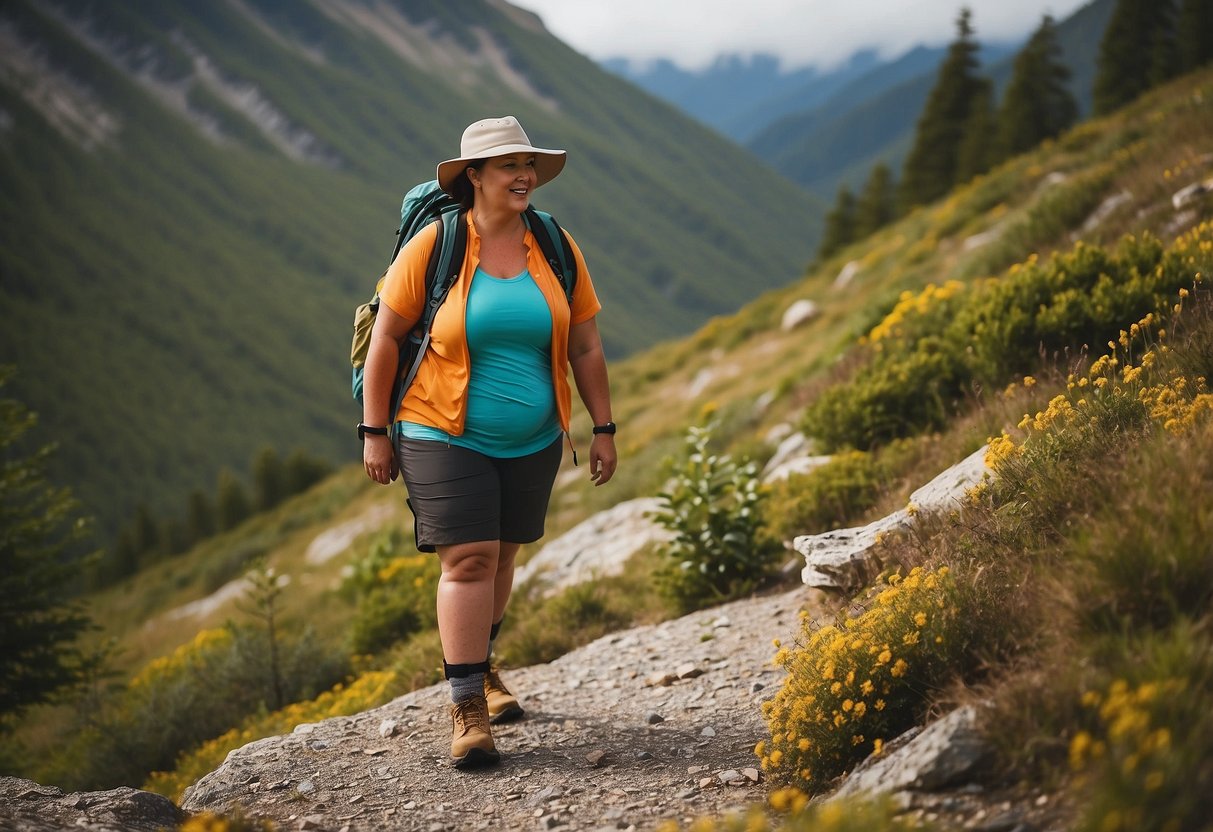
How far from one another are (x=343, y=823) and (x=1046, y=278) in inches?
235

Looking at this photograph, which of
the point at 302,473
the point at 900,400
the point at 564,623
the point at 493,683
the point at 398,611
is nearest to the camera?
the point at 493,683

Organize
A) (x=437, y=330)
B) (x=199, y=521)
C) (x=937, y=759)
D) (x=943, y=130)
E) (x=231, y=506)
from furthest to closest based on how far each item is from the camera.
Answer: (x=199, y=521) < (x=231, y=506) < (x=943, y=130) < (x=437, y=330) < (x=937, y=759)

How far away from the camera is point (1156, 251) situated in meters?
6.43

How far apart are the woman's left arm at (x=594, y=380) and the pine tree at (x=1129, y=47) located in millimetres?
42258

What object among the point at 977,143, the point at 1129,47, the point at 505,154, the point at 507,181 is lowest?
the point at 507,181

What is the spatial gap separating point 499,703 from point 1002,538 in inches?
108

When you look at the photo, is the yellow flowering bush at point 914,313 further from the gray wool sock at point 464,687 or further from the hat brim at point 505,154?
the gray wool sock at point 464,687

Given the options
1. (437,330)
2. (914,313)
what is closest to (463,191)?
(437,330)

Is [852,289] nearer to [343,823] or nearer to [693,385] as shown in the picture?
[693,385]

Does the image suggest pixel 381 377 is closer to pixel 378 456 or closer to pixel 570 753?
pixel 378 456

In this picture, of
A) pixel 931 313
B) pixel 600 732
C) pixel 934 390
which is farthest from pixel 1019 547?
pixel 931 313

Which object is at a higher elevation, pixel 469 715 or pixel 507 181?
pixel 507 181

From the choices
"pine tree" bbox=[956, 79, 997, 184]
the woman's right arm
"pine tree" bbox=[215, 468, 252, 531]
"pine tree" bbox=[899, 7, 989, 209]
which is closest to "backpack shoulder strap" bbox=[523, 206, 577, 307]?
the woman's right arm

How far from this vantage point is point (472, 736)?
169 inches
